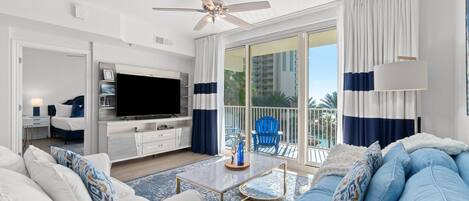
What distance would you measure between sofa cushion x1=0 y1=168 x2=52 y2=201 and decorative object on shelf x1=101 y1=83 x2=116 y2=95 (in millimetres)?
3335

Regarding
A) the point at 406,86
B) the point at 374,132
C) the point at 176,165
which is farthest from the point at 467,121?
the point at 176,165

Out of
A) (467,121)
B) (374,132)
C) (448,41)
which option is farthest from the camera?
(374,132)

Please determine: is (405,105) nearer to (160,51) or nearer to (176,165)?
(176,165)

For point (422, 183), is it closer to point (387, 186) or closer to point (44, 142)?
point (387, 186)

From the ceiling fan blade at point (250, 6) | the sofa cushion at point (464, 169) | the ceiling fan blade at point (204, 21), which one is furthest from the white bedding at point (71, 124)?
the sofa cushion at point (464, 169)

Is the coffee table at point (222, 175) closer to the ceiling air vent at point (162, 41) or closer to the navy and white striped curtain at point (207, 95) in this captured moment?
the navy and white striped curtain at point (207, 95)

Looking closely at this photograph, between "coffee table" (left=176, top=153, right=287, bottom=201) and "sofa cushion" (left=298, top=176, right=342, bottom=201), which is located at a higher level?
"sofa cushion" (left=298, top=176, right=342, bottom=201)

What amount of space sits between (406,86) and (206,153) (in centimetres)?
359

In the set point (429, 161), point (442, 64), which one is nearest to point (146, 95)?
point (429, 161)

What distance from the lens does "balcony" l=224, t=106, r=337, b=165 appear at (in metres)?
4.16

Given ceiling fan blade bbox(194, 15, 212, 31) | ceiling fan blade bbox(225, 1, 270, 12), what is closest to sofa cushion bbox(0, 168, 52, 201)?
ceiling fan blade bbox(225, 1, 270, 12)

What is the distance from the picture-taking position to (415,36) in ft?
8.43

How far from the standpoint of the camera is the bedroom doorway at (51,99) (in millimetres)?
5574

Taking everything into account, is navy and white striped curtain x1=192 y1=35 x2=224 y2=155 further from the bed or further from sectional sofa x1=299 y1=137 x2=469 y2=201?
sectional sofa x1=299 y1=137 x2=469 y2=201
